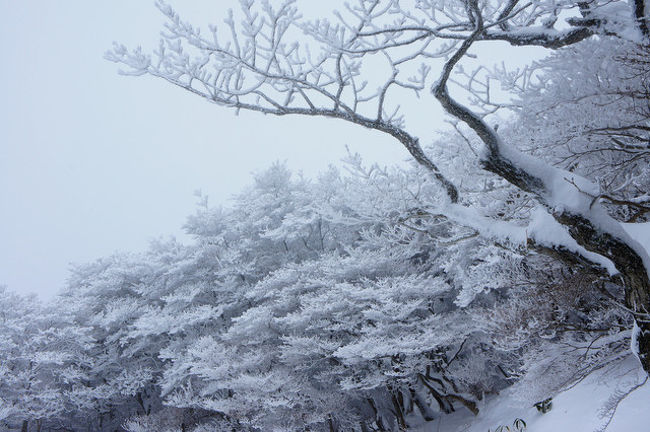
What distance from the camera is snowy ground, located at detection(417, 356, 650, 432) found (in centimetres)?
682

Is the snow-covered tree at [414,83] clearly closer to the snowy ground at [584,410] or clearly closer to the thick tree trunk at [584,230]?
the thick tree trunk at [584,230]

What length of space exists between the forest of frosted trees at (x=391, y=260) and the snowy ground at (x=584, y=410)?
50 centimetres

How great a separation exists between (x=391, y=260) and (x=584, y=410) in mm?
6310

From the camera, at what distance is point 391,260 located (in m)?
13.0

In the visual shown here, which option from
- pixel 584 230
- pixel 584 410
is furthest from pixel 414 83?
pixel 584 410

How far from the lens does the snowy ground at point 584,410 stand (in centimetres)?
682

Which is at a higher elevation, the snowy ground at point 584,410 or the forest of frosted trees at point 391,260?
the forest of frosted trees at point 391,260

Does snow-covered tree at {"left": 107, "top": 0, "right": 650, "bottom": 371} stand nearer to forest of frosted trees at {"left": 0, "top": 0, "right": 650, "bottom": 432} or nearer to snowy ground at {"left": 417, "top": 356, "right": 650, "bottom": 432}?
forest of frosted trees at {"left": 0, "top": 0, "right": 650, "bottom": 432}

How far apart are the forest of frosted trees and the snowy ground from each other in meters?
0.50

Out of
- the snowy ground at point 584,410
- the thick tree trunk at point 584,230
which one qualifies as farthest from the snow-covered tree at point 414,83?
the snowy ground at point 584,410

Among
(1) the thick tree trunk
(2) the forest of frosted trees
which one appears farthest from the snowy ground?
(1) the thick tree trunk

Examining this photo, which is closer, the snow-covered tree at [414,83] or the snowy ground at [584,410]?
the snow-covered tree at [414,83]

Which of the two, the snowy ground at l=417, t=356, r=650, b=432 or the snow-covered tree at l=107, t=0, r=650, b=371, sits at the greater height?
the snow-covered tree at l=107, t=0, r=650, b=371

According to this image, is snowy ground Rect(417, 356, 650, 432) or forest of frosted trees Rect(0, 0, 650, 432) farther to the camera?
snowy ground Rect(417, 356, 650, 432)
